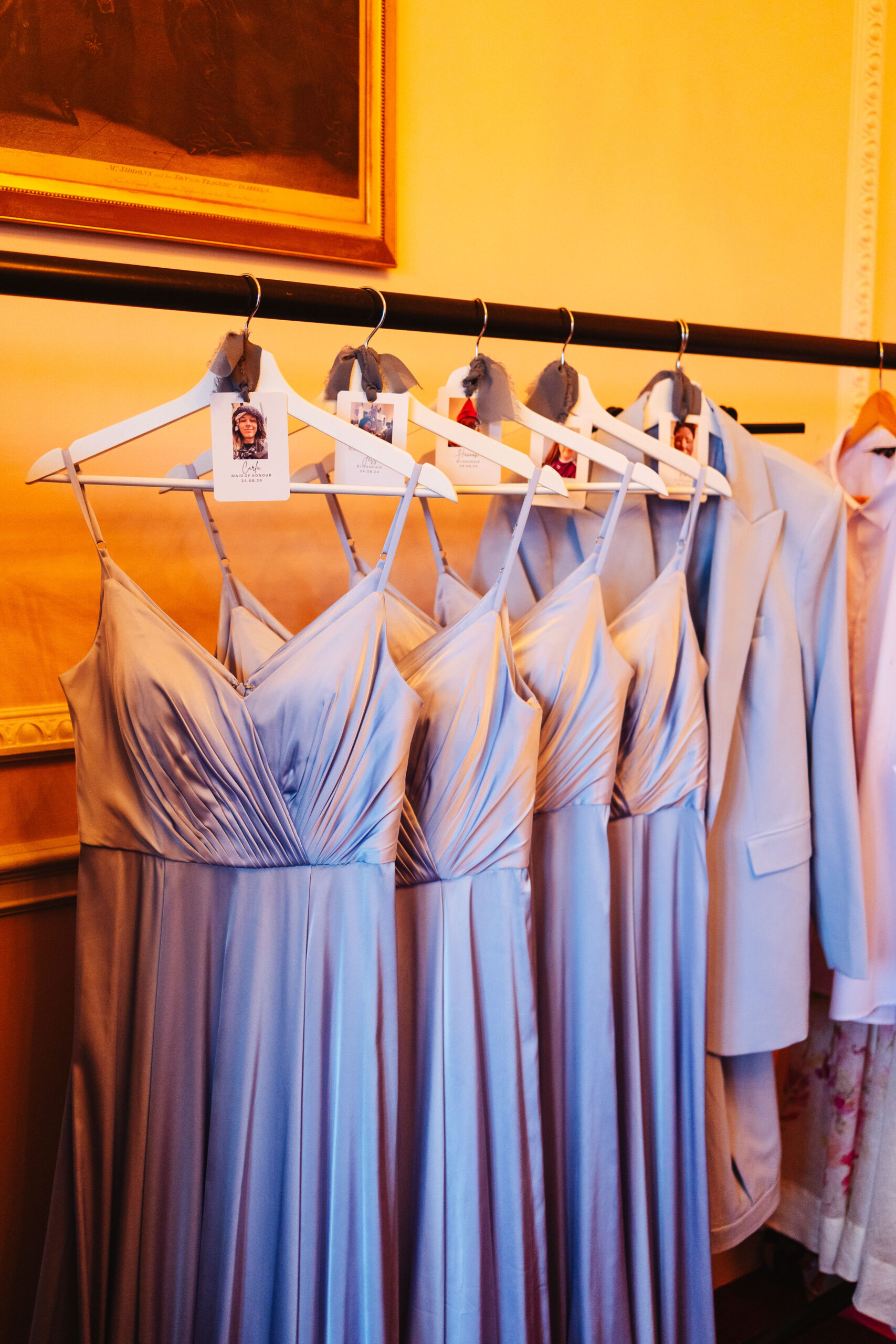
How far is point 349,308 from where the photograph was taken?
897 millimetres

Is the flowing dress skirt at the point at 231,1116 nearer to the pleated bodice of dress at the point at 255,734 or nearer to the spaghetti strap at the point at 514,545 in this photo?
the pleated bodice of dress at the point at 255,734

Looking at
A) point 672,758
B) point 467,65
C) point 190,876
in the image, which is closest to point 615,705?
point 672,758

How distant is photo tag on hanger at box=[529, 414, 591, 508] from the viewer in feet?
3.57

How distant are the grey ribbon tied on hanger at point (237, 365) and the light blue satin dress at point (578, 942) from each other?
40cm

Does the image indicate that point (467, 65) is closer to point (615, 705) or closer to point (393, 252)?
point (393, 252)

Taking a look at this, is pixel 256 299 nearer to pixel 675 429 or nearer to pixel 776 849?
pixel 675 429

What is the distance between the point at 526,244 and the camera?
1397 millimetres

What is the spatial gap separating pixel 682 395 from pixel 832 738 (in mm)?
520

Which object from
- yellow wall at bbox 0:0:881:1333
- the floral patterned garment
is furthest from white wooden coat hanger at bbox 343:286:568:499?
the floral patterned garment

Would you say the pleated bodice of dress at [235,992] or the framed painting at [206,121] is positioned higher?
the framed painting at [206,121]

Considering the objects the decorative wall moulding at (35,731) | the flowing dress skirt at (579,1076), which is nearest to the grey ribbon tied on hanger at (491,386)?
the flowing dress skirt at (579,1076)

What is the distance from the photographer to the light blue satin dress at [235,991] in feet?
2.79

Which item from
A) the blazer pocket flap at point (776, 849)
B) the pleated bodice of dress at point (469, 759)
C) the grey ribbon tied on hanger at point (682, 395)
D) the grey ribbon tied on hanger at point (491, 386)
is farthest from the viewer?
the blazer pocket flap at point (776, 849)

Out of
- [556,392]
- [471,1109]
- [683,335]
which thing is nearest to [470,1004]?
[471,1109]
